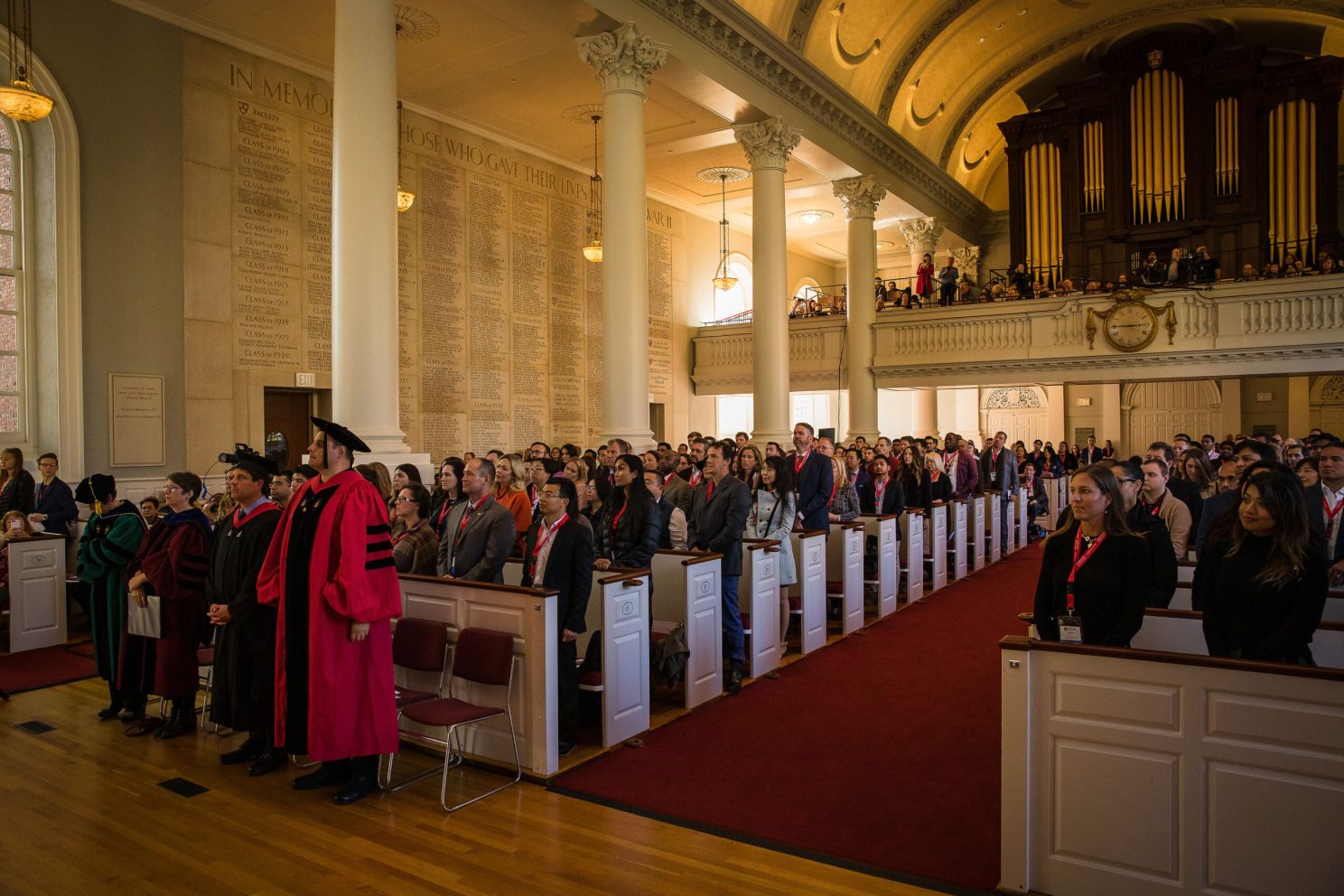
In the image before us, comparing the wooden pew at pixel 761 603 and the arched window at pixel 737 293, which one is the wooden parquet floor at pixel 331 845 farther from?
the arched window at pixel 737 293

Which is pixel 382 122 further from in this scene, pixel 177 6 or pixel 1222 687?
pixel 1222 687

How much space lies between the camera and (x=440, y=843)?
382 centimetres

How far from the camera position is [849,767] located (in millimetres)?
4711

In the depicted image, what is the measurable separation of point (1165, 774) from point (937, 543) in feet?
22.0

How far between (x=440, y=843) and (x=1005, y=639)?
8.24 feet

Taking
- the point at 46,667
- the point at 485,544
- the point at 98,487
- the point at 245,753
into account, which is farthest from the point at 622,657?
the point at 46,667

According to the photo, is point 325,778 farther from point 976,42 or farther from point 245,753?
point 976,42

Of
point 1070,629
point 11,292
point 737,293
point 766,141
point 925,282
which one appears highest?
point 766,141

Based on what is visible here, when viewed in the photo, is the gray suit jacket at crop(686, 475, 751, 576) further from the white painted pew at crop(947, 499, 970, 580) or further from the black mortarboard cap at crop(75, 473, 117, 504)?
the white painted pew at crop(947, 499, 970, 580)

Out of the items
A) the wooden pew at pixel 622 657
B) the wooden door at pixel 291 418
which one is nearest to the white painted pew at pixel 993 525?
the wooden pew at pixel 622 657

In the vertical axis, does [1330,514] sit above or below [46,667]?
above

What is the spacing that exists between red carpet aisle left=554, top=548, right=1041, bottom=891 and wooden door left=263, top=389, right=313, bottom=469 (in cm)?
793

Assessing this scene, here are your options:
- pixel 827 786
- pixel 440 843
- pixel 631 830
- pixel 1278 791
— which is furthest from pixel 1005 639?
pixel 440 843

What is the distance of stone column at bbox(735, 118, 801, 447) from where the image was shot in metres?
12.9
